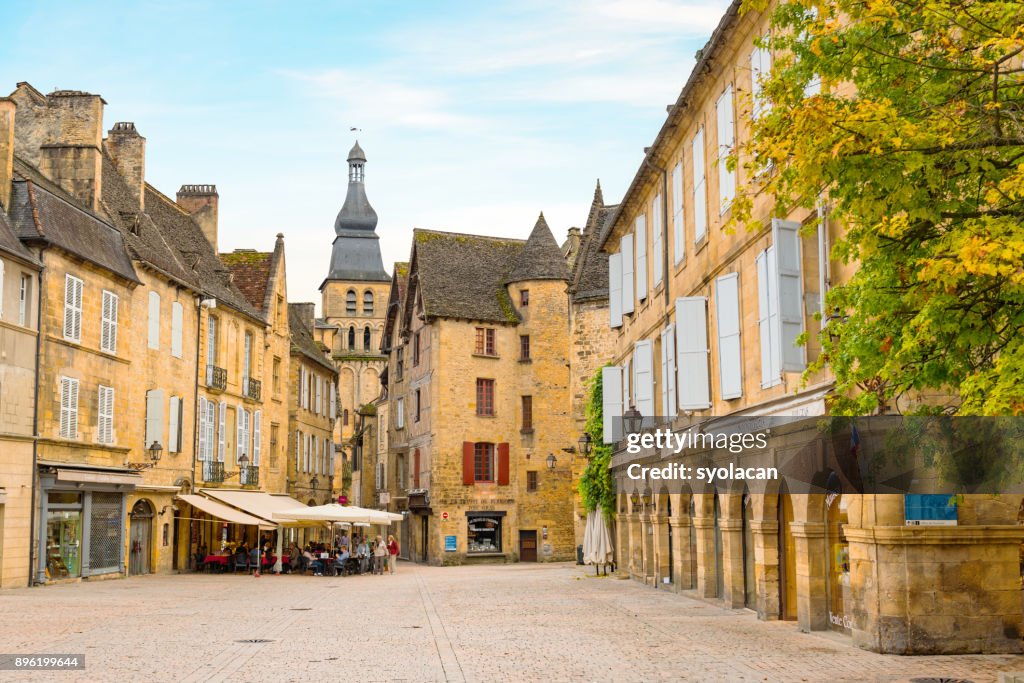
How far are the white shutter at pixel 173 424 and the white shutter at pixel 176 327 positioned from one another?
1331mm

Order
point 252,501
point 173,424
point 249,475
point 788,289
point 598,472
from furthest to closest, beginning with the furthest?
point 249,475, point 252,501, point 173,424, point 598,472, point 788,289

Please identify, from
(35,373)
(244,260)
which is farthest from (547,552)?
Answer: (35,373)

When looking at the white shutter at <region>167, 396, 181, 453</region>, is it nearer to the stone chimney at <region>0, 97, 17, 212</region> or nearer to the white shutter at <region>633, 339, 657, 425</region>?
Answer: the stone chimney at <region>0, 97, 17, 212</region>

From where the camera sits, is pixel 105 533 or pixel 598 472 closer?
pixel 105 533

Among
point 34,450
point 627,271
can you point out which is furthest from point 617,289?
point 34,450

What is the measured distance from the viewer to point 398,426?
53.3m

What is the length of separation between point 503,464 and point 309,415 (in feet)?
30.1

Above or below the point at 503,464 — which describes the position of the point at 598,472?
below

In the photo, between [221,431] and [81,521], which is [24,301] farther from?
[221,431]

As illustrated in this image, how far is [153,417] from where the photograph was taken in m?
30.7

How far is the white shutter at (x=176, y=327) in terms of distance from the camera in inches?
1293

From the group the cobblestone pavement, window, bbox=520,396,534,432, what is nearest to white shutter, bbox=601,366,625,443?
the cobblestone pavement

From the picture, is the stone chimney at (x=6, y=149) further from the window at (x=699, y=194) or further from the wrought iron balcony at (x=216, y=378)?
the window at (x=699, y=194)

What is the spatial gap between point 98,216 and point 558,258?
22992mm
